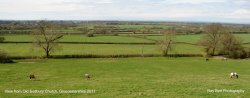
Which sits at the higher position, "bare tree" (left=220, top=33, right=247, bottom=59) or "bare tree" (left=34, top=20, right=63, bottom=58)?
"bare tree" (left=34, top=20, right=63, bottom=58)

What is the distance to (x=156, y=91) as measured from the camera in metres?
26.0

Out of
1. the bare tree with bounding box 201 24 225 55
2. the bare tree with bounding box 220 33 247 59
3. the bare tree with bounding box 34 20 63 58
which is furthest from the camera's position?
the bare tree with bounding box 201 24 225 55

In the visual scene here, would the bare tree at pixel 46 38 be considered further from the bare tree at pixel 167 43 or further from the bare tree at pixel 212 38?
the bare tree at pixel 212 38

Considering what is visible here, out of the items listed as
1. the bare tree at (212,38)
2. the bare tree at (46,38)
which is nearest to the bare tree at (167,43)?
the bare tree at (212,38)

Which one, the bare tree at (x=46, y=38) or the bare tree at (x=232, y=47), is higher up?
the bare tree at (x=46, y=38)

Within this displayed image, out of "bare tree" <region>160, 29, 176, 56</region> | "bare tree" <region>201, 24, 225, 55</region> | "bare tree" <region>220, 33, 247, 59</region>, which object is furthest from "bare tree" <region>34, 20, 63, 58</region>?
"bare tree" <region>220, 33, 247, 59</region>

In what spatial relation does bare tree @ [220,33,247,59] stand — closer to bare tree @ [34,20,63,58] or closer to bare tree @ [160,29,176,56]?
bare tree @ [160,29,176,56]

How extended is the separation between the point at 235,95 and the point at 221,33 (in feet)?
264

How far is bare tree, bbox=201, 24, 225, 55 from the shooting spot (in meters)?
99.3

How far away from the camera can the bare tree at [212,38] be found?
326 feet

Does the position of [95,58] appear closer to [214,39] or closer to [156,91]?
[214,39]

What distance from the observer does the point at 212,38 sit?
101 m

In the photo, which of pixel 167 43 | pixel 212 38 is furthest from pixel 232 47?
pixel 167 43

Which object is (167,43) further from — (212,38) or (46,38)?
(46,38)
